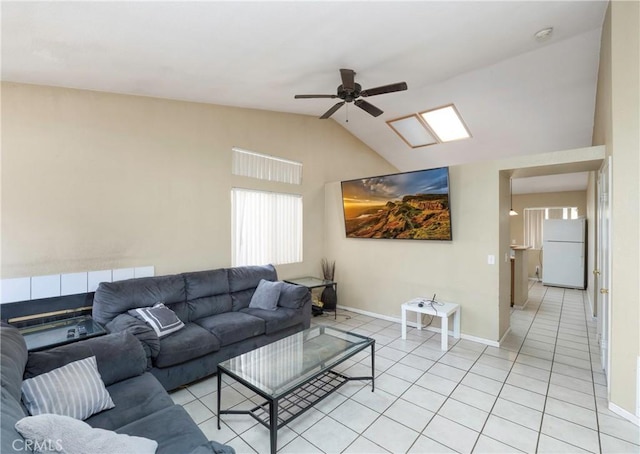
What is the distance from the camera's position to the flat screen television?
13.2 ft

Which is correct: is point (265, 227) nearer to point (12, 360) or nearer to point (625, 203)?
point (12, 360)

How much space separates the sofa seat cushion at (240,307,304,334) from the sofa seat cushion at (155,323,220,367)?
0.63m

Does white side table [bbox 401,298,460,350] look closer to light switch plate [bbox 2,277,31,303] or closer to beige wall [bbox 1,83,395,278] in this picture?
beige wall [bbox 1,83,395,278]

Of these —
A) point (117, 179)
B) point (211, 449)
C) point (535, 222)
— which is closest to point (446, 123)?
point (117, 179)

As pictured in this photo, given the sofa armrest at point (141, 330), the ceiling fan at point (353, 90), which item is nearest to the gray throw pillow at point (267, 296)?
the sofa armrest at point (141, 330)

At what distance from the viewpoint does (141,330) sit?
2.52m

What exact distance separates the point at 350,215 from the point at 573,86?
11.1 ft

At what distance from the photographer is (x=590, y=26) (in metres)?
2.82

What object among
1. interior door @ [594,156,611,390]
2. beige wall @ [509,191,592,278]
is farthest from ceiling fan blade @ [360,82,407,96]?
beige wall @ [509,191,592,278]

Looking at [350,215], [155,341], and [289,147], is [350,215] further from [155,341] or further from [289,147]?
[155,341]

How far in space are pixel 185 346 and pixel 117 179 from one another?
197 centimetres

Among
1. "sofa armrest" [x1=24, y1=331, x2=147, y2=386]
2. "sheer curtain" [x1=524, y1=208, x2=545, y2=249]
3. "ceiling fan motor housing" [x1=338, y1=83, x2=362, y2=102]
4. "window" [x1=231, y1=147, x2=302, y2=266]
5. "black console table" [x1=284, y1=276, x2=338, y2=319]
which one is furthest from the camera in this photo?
"sheer curtain" [x1=524, y1=208, x2=545, y2=249]

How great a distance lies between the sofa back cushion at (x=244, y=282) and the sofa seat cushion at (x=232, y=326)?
1.11 feet

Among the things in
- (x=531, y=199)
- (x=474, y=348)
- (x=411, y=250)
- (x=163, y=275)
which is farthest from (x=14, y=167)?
(x=531, y=199)
